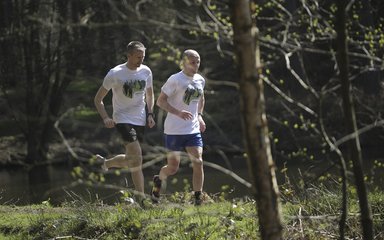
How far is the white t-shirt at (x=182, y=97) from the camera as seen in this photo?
812 centimetres

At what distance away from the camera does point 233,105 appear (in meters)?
24.8

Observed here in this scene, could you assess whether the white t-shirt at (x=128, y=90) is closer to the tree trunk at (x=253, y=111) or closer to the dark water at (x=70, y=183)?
the dark water at (x=70, y=183)

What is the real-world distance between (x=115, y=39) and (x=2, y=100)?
14.7ft

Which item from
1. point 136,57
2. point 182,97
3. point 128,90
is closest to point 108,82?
point 128,90

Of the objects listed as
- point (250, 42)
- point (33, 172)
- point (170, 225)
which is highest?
point (250, 42)

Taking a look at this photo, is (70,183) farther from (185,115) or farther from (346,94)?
(346,94)

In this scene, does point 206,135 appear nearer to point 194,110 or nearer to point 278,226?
point 194,110

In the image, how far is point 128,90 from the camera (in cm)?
825

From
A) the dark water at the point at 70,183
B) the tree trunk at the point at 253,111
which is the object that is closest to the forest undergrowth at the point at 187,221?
the tree trunk at the point at 253,111

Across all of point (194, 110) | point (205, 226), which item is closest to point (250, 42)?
point (205, 226)

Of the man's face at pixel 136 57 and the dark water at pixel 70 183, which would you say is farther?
the dark water at pixel 70 183

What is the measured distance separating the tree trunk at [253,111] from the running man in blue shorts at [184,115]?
3.90 metres

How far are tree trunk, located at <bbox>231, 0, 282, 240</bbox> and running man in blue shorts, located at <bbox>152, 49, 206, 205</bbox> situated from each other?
3897 mm

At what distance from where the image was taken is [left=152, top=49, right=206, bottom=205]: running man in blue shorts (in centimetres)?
808
